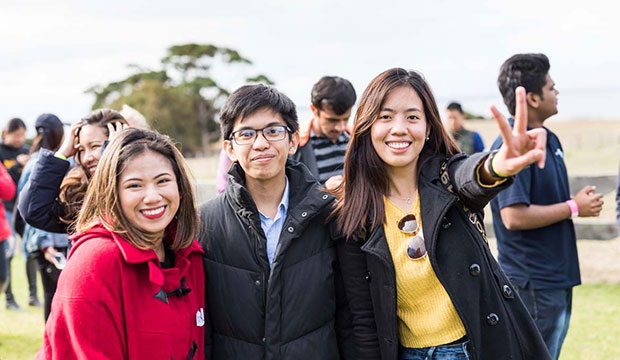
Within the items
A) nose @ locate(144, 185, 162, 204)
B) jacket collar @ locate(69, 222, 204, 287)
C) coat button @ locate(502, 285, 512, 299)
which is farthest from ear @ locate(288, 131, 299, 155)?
coat button @ locate(502, 285, 512, 299)

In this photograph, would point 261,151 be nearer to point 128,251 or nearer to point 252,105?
point 252,105

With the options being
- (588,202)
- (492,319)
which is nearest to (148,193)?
(492,319)

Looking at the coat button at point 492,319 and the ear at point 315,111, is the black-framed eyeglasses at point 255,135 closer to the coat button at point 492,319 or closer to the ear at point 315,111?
the coat button at point 492,319

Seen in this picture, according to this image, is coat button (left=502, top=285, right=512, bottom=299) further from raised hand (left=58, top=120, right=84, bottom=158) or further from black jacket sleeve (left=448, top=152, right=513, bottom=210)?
raised hand (left=58, top=120, right=84, bottom=158)

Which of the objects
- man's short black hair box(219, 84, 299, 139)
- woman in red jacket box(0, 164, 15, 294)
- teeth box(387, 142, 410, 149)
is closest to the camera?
teeth box(387, 142, 410, 149)

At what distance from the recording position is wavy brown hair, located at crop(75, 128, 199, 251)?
2.12 meters

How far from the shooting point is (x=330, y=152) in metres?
4.16

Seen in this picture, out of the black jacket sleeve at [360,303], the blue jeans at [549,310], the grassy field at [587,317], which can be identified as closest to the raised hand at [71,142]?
the black jacket sleeve at [360,303]

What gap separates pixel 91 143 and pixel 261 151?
113 cm

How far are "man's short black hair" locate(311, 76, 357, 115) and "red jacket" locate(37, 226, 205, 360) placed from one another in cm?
216

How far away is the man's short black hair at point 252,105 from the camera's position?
7.97 ft

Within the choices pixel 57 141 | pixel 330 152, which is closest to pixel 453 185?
pixel 330 152

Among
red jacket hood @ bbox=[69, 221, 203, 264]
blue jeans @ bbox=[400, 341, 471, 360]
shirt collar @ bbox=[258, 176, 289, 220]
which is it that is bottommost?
blue jeans @ bbox=[400, 341, 471, 360]

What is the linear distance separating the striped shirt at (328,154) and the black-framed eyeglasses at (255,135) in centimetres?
162
